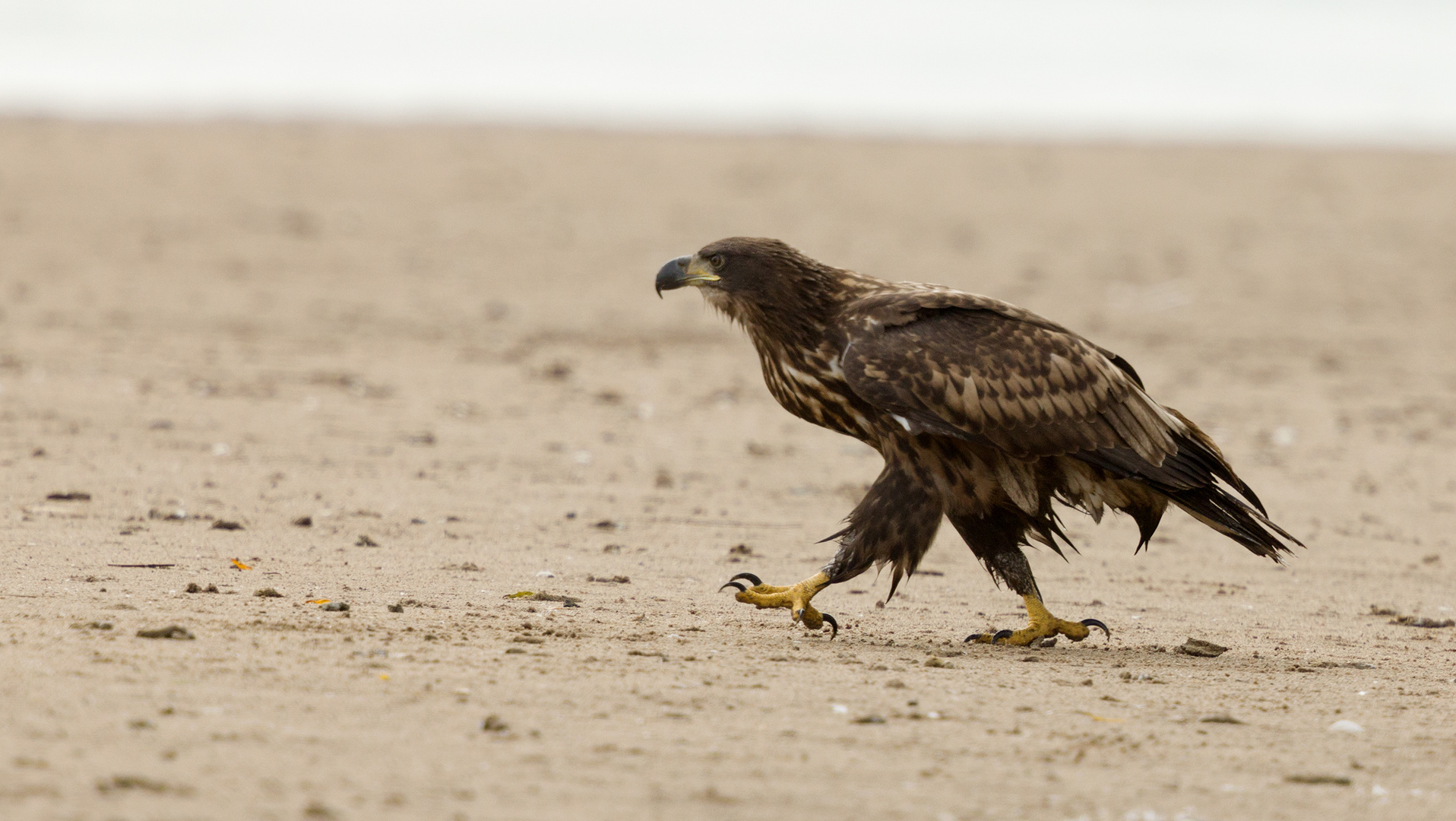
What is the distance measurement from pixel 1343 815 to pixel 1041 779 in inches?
31.6

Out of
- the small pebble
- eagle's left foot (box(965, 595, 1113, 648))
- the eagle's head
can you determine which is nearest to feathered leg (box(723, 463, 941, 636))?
eagle's left foot (box(965, 595, 1113, 648))

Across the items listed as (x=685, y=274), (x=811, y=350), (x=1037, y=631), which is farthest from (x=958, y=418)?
(x=685, y=274)

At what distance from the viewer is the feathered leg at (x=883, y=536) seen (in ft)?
21.2

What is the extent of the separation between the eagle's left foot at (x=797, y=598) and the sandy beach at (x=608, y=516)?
0.10 meters

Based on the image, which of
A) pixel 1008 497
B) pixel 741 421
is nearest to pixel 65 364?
pixel 741 421

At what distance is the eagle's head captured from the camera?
263 inches

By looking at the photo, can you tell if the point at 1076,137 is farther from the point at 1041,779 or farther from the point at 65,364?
the point at 1041,779

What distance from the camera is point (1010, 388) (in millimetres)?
6430

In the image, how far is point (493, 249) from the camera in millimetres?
19688

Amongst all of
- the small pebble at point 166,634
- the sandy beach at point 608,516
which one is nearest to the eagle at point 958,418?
the sandy beach at point 608,516

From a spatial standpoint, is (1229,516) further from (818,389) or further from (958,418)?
(818,389)

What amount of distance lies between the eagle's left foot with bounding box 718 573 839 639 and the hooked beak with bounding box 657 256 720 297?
4.09 feet

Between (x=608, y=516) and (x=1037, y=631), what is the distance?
315 cm

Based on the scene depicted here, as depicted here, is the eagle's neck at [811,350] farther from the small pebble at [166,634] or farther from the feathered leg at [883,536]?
the small pebble at [166,634]
